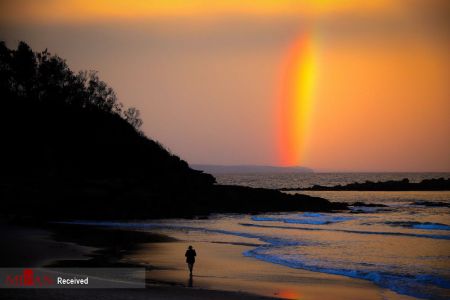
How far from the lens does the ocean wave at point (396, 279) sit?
77.3ft

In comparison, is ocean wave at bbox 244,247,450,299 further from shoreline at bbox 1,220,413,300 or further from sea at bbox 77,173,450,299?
shoreline at bbox 1,220,413,300

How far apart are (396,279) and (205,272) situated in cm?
888

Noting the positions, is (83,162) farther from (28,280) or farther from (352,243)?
(28,280)

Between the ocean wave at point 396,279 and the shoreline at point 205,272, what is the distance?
79 centimetres

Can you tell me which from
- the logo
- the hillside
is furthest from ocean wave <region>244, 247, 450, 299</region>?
the hillside

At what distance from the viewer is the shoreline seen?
2152cm

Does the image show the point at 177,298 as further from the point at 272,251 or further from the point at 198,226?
the point at 198,226

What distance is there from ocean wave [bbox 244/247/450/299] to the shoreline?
2.59 feet

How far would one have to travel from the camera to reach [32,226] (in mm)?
46469

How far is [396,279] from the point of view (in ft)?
86.5

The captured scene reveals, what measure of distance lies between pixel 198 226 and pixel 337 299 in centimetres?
3388

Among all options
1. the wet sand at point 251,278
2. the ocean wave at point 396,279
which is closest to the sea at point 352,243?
the ocean wave at point 396,279

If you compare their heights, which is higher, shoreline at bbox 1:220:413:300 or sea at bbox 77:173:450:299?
shoreline at bbox 1:220:413:300

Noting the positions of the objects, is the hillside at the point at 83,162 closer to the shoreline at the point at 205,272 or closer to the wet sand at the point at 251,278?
the shoreline at the point at 205,272
